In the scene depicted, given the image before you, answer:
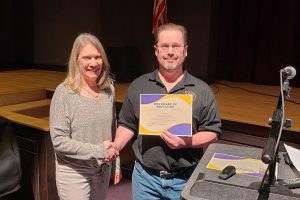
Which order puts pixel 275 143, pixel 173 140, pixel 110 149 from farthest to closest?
1. pixel 110 149
2. pixel 173 140
3. pixel 275 143

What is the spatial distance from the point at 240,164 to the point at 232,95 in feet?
8.97

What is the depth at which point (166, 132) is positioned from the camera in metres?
1.50

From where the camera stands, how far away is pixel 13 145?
1.71 m

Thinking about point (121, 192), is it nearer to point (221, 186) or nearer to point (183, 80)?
point (183, 80)

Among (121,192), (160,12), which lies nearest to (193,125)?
(121,192)

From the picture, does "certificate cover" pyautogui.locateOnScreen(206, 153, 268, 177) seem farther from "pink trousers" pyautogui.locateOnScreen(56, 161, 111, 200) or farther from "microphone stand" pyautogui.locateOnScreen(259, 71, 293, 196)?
"pink trousers" pyautogui.locateOnScreen(56, 161, 111, 200)

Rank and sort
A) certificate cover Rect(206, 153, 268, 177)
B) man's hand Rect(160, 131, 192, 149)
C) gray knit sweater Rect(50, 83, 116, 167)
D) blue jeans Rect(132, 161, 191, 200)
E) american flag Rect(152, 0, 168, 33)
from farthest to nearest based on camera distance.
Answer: american flag Rect(152, 0, 168, 33) < gray knit sweater Rect(50, 83, 116, 167) < blue jeans Rect(132, 161, 191, 200) < man's hand Rect(160, 131, 192, 149) < certificate cover Rect(206, 153, 268, 177)

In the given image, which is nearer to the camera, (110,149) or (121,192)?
(110,149)

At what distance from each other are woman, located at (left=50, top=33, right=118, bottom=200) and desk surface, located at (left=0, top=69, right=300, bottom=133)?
933 mm

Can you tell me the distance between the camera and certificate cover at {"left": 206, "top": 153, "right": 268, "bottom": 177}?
1220 millimetres

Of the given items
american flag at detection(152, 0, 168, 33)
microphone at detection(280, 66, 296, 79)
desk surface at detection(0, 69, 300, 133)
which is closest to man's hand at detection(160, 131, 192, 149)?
microphone at detection(280, 66, 296, 79)

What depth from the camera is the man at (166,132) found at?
1.54 m

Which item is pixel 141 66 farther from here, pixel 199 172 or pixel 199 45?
pixel 199 172

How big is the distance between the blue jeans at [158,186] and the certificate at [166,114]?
21 centimetres
